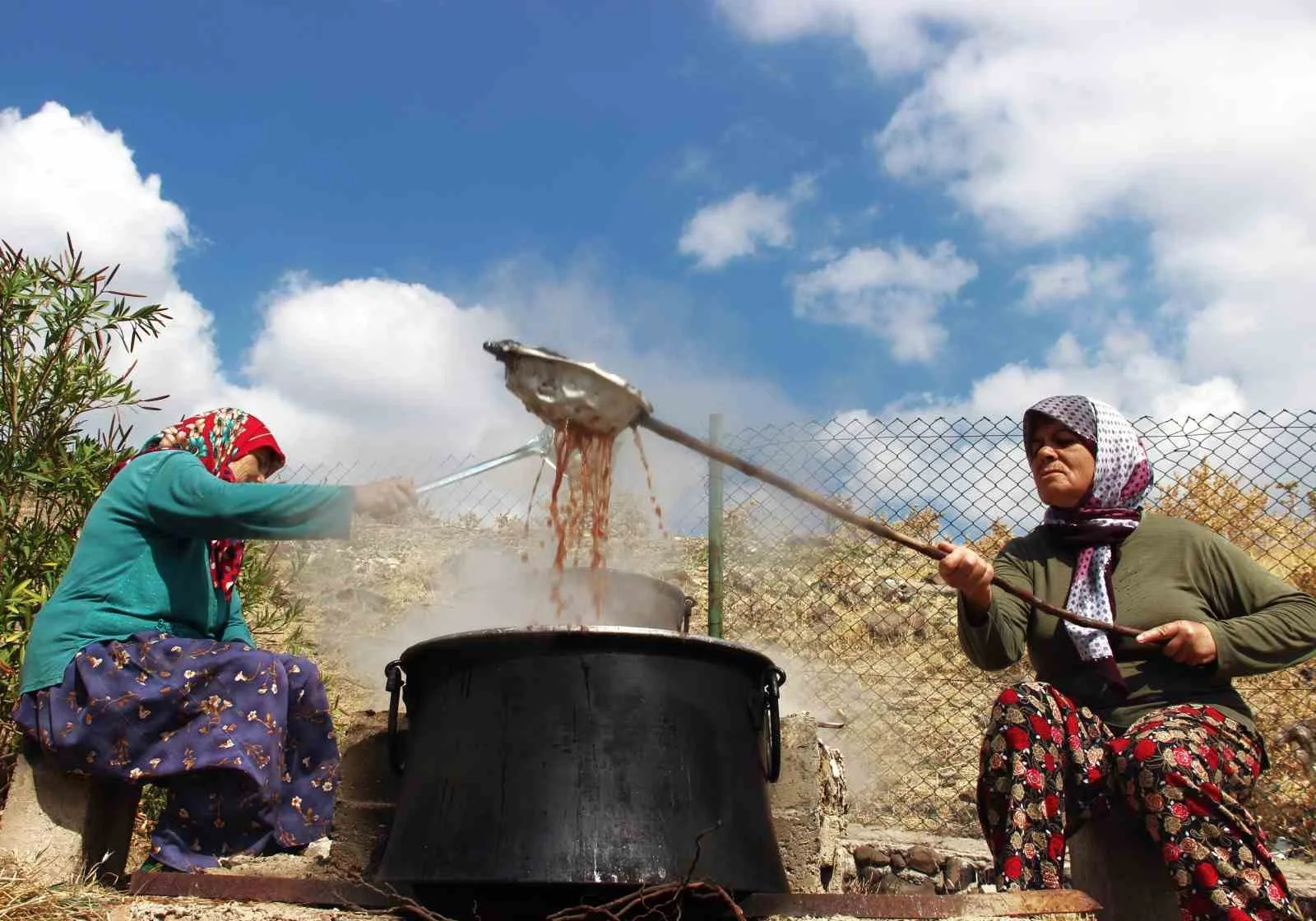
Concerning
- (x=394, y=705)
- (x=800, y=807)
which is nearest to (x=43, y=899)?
(x=394, y=705)

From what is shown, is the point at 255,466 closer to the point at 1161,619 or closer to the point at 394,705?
the point at 394,705

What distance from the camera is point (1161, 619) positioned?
10.9 ft

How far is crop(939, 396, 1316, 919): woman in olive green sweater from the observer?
2748 mm

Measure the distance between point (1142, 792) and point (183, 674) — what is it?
111 inches

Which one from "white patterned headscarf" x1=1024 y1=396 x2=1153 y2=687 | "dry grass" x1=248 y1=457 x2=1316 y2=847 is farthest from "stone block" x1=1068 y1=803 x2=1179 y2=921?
"dry grass" x1=248 y1=457 x2=1316 y2=847

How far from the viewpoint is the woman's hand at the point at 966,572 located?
3.20 meters

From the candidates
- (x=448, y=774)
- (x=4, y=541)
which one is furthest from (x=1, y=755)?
(x=448, y=774)

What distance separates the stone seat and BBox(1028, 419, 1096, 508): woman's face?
10.6ft

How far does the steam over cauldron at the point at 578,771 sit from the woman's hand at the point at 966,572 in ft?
2.38

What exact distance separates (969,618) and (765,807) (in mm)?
920

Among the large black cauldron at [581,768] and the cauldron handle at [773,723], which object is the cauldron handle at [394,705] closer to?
the large black cauldron at [581,768]

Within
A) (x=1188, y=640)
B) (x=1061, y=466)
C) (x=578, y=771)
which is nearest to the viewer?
(x=578, y=771)

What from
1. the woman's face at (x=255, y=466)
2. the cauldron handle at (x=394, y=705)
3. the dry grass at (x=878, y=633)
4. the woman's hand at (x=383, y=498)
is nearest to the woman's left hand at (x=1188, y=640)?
the dry grass at (x=878, y=633)

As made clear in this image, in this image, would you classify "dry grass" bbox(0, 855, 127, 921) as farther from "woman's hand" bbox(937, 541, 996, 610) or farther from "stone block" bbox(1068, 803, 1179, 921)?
"stone block" bbox(1068, 803, 1179, 921)
